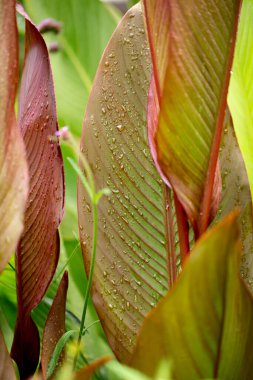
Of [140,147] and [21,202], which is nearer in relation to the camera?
[21,202]

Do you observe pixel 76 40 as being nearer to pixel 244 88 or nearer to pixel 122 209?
pixel 244 88

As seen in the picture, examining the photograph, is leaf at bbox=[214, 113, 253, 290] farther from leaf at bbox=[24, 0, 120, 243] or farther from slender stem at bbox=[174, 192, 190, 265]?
leaf at bbox=[24, 0, 120, 243]

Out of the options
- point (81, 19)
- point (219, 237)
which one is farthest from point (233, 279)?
point (81, 19)

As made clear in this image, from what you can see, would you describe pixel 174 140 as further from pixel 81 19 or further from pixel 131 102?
pixel 81 19

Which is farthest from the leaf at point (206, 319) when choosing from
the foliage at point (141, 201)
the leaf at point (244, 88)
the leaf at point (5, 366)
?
the leaf at point (244, 88)

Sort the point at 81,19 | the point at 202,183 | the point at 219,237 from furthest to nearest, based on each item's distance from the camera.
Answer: the point at 81,19, the point at 202,183, the point at 219,237

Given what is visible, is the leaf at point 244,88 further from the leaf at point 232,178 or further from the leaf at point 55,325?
the leaf at point 55,325

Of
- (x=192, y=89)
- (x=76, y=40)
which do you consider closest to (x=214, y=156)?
(x=192, y=89)
